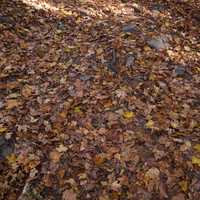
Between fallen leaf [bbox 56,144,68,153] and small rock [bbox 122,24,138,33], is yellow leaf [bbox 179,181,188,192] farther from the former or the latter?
small rock [bbox 122,24,138,33]

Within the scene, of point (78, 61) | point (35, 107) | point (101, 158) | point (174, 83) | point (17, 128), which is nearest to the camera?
point (101, 158)

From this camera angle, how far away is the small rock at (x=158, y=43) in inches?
279

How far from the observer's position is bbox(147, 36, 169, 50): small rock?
7082mm

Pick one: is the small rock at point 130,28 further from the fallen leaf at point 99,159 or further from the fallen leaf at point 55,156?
the fallen leaf at point 55,156

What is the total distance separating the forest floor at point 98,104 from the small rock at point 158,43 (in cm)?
2

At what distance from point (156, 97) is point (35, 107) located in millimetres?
2186

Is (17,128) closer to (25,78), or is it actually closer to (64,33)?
(25,78)

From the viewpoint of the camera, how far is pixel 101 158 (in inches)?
190

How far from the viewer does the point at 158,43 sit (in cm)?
718

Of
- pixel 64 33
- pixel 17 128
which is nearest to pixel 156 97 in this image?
pixel 17 128

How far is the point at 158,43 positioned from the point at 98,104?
2.43 m

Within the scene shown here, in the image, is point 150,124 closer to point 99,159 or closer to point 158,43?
point 99,159

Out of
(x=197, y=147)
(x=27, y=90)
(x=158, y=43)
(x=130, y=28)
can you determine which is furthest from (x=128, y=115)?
(x=130, y=28)

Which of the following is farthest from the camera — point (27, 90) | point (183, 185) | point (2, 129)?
point (27, 90)
